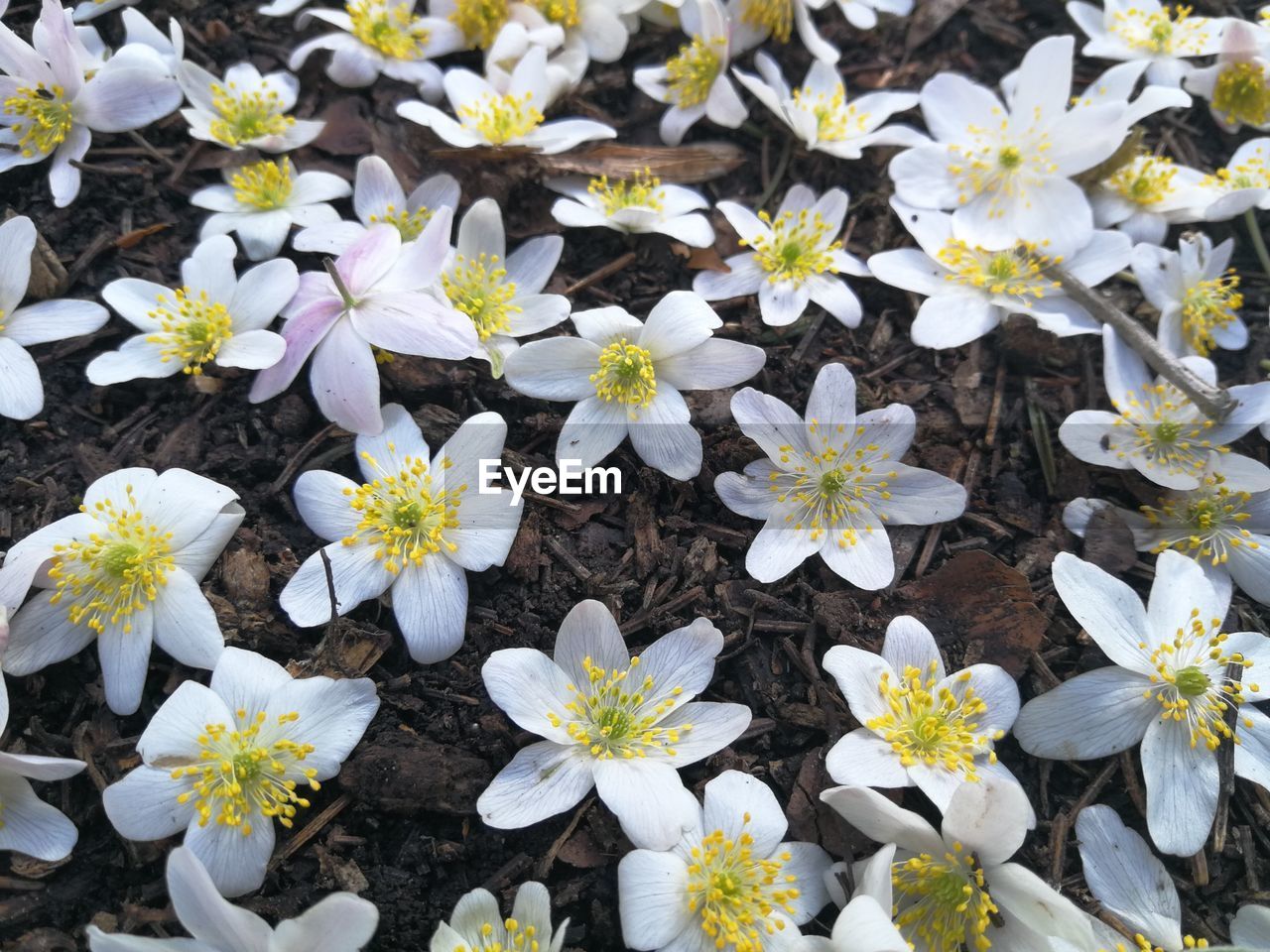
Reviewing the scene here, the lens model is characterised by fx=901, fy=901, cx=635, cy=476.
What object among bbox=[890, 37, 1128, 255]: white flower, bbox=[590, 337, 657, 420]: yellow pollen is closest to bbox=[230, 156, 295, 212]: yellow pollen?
bbox=[590, 337, 657, 420]: yellow pollen

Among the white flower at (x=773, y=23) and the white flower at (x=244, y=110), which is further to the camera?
the white flower at (x=773, y=23)

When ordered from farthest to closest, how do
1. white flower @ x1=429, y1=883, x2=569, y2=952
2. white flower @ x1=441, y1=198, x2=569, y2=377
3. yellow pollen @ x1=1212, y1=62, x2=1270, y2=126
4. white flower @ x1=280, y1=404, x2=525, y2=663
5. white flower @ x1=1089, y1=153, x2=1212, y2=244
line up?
yellow pollen @ x1=1212, y1=62, x2=1270, y2=126
white flower @ x1=1089, y1=153, x2=1212, y2=244
white flower @ x1=441, y1=198, x2=569, y2=377
white flower @ x1=280, y1=404, x2=525, y2=663
white flower @ x1=429, y1=883, x2=569, y2=952

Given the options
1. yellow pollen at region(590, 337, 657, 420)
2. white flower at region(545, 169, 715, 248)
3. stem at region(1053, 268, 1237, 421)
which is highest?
white flower at region(545, 169, 715, 248)

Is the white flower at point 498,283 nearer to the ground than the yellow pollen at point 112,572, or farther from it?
farther from it

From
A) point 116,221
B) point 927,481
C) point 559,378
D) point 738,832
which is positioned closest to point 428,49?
point 116,221

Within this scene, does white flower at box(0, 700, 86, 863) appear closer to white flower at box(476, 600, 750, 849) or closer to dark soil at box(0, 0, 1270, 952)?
dark soil at box(0, 0, 1270, 952)

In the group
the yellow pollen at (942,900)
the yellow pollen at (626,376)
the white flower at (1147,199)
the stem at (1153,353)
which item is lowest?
the yellow pollen at (942,900)

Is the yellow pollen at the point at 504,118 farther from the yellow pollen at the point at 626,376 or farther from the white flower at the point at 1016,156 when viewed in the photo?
the white flower at the point at 1016,156

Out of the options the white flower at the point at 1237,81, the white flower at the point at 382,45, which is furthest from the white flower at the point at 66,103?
the white flower at the point at 1237,81
